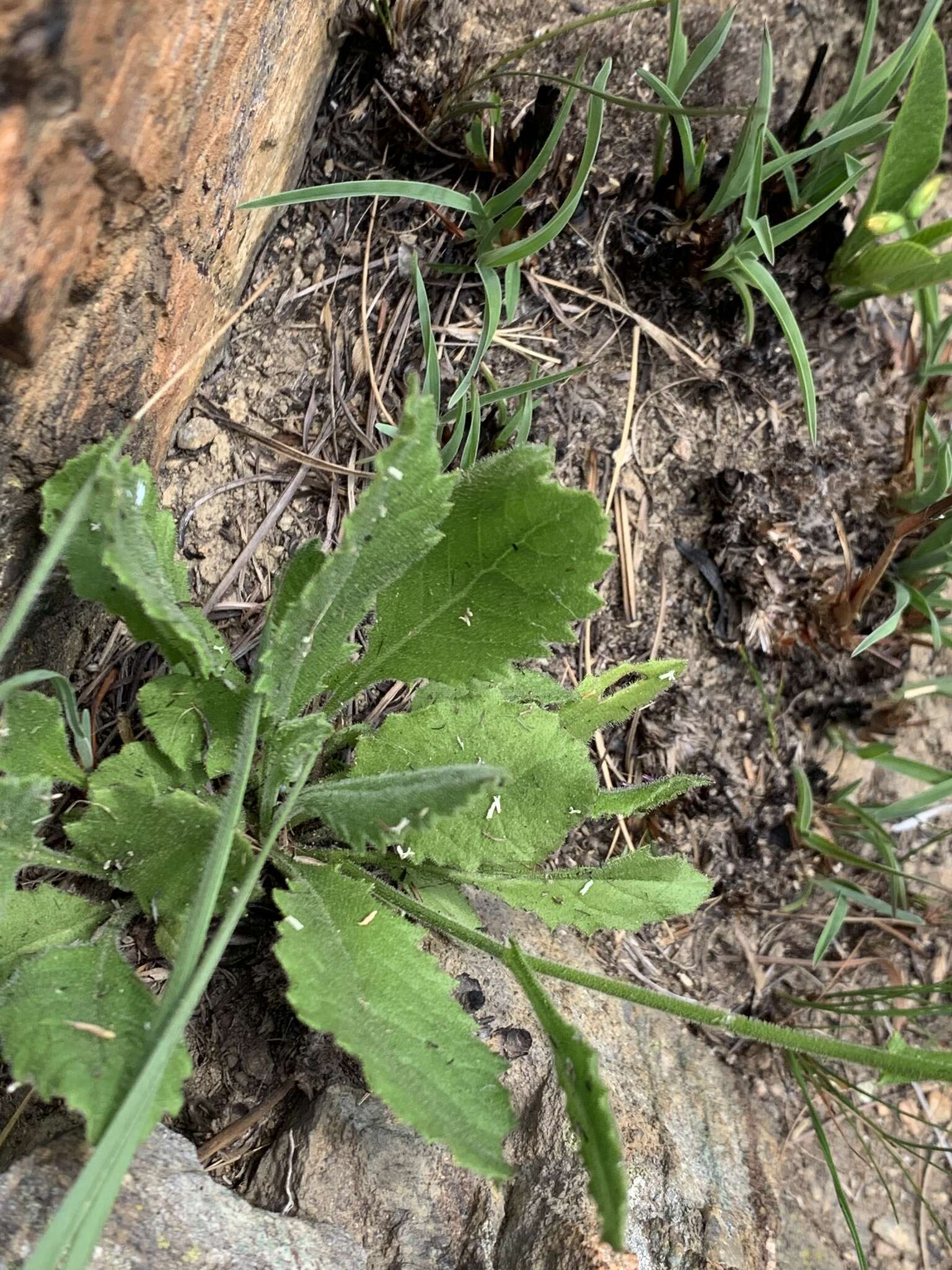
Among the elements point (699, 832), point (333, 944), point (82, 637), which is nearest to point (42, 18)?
point (82, 637)

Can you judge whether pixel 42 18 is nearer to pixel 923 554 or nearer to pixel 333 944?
pixel 333 944

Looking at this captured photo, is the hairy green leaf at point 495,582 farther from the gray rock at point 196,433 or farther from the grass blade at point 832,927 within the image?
the grass blade at point 832,927

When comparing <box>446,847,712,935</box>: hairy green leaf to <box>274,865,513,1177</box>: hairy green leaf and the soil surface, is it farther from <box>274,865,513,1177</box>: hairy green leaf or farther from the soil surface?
the soil surface

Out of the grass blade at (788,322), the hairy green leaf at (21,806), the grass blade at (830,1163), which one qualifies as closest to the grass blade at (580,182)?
the grass blade at (788,322)

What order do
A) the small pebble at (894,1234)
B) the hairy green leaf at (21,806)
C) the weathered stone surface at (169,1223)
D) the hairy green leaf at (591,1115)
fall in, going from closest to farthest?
1. the hairy green leaf at (591,1115)
2. the weathered stone surface at (169,1223)
3. the hairy green leaf at (21,806)
4. the small pebble at (894,1234)

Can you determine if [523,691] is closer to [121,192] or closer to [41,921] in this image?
[41,921]

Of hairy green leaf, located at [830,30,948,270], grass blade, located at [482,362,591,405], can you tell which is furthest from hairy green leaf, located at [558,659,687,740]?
hairy green leaf, located at [830,30,948,270]
